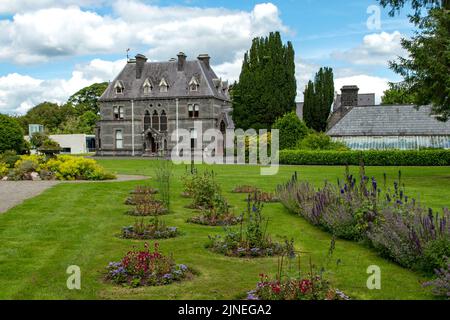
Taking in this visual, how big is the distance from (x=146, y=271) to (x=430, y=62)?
50.8 feet

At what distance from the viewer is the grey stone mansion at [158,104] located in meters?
57.2

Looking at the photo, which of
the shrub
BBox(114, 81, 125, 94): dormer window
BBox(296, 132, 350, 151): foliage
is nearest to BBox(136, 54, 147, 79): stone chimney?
BBox(114, 81, 125, 94): dormer window

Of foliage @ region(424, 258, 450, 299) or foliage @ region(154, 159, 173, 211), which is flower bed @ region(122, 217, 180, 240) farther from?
foliage @ region(424, 258, 450, 299)

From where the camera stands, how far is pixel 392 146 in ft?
142

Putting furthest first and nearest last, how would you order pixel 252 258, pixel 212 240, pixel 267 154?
pixel 267 154
pixel 212 240
pixel 252 258

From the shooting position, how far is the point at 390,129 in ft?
146

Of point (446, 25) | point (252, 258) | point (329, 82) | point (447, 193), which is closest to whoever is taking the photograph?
point (252, 258)

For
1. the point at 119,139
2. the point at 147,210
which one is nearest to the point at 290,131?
the point at 119,139

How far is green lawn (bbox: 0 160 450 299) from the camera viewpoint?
6.73m

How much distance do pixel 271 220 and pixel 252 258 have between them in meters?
3.82

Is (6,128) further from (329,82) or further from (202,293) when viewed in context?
(329,82)

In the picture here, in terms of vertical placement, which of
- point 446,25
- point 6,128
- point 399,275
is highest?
point 446,25
